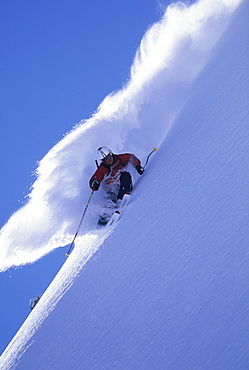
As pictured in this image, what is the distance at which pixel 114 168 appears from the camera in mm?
6020

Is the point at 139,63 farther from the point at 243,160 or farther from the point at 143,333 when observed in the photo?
the point at 143,333

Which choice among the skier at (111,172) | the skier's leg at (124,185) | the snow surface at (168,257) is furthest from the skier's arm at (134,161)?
the skier's leg at (124,185)

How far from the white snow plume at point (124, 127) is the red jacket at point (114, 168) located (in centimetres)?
55

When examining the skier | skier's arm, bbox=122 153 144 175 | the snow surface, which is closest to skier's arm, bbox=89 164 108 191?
the skier

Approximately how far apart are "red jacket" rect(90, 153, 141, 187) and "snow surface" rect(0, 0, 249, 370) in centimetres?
44

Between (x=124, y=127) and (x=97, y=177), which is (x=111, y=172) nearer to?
(x=97, y=177)

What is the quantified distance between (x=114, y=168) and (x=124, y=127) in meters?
2.98

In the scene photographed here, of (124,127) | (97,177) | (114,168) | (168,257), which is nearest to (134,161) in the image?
(114,168)

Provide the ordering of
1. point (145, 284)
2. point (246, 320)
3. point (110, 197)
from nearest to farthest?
1. point (246, 320)
2. point (145, 284)
3. point (110, 197)

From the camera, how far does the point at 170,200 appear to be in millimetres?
3582

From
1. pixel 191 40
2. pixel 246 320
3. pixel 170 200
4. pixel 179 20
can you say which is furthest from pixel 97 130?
pixel 246 320

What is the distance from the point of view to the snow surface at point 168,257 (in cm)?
190

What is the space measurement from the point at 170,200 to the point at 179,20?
8195mm

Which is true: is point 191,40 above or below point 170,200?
above
